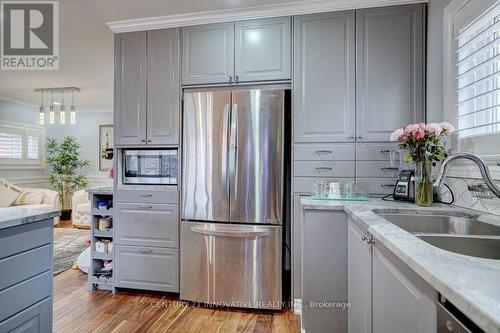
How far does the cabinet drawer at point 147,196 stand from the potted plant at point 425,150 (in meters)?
1.84

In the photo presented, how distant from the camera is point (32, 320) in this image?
53.8 inches

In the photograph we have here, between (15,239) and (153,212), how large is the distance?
1.21 m

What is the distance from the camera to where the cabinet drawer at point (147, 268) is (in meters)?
2.42

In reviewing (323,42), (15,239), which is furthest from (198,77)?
(15,239)

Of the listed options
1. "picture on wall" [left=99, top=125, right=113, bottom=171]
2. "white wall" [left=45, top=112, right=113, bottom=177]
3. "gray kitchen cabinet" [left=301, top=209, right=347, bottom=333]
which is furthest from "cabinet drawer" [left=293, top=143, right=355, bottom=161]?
"white wall" [left=45, top=112, right=113, bottom=177]

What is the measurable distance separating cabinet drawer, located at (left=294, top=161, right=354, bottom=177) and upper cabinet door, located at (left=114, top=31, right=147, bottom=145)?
56.7 inches

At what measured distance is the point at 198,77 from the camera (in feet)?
7.89

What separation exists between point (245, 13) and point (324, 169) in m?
1.46

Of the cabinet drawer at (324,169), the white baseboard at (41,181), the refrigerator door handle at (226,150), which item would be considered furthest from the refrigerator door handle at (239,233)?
the white baseboard at (41,181)

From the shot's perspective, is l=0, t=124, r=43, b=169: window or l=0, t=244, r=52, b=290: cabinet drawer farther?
l=0, t=124, r=43, b=169: window

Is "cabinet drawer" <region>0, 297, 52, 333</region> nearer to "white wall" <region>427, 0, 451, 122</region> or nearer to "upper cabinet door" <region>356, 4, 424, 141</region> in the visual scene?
"upper cabinet door" <region>356, 4, 424, 141</region>

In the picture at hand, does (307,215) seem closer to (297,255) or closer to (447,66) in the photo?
(297,255)

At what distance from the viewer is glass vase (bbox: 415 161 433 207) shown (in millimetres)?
1684

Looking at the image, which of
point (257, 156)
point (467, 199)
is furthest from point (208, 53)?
point (467, 199)
